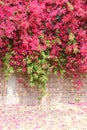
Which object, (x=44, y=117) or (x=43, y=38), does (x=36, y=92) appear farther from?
(x=44, y=117)

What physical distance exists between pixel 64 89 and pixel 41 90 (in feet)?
2.23

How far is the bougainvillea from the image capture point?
30.2 feet

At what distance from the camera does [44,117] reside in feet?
27.9

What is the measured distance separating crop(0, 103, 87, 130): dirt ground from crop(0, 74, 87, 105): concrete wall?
0.23m

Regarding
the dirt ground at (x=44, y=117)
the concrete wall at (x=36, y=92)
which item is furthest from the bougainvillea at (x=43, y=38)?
the dirt ground at (x=44, y=117)

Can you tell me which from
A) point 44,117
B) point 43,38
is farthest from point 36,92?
point 44,117

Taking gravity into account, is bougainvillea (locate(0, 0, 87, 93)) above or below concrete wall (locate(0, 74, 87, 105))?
above

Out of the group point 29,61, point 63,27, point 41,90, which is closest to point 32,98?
point 41,90

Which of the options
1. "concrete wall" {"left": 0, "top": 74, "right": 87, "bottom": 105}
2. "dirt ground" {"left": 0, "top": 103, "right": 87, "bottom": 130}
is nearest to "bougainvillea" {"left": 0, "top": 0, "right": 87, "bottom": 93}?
"concrete wall" {"left": 0, "top": 74, "right": 87, "bottom": 105}

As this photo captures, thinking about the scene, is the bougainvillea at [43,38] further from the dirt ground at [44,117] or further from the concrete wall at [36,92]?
the dirt ground at [44,117]

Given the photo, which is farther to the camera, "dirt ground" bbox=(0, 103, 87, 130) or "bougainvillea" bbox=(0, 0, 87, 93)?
"bougainvillea" bbox=(0, 0, 87, 93)

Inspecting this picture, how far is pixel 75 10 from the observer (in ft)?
30.9

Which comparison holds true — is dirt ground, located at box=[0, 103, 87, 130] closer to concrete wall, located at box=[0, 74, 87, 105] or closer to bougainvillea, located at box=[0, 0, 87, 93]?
concrete wall, located at box=[0, 74, 87, 105]

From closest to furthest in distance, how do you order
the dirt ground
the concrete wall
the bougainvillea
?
the dirt ground → the bougainvillea → the concrete wall
